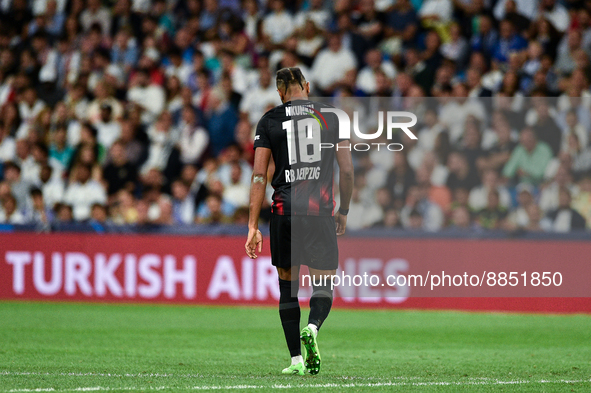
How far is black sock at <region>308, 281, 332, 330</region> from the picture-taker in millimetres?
5516

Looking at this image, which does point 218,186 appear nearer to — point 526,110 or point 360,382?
point 526,110

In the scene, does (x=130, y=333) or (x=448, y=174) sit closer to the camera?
(x=130, y=333)

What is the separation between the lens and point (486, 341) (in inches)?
317

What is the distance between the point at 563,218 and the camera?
33.8 ft

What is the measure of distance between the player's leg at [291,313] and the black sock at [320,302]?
11cm

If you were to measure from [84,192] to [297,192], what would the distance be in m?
7.50

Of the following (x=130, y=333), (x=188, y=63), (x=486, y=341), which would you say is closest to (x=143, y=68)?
(x=188, y=63)

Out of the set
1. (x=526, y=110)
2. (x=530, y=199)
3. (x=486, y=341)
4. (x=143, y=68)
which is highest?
(x=143, y=68)

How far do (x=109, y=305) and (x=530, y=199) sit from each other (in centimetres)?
543

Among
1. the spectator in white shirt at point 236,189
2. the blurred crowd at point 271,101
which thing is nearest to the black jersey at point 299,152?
the blurred crowd at point 271,101

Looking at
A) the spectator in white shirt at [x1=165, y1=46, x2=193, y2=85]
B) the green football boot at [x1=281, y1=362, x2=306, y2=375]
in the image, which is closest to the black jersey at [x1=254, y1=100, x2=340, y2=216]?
the green football boot at [x1=281, y1=362, x2=306, y2=375]

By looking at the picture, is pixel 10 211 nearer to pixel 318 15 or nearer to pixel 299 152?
pixel 318 15

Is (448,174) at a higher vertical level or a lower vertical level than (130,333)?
higher

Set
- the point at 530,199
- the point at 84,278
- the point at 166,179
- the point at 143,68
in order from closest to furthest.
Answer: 1. the point at 530,199
2. the point at 84,278
3. the point at 166,179
4. the point at 143,68
